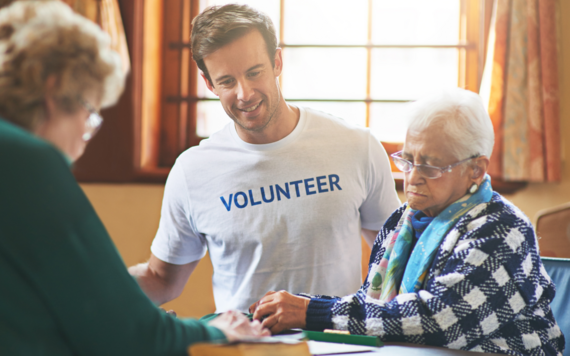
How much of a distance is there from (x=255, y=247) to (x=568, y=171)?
6.01 feet

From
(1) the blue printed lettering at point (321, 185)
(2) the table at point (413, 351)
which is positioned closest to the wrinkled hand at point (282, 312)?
(2) the table at point (413, 351)

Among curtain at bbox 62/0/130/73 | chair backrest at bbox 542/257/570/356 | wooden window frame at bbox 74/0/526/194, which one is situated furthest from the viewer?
wooden window frame at bbox 74/0/526/194

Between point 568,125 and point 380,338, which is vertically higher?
point 568,125

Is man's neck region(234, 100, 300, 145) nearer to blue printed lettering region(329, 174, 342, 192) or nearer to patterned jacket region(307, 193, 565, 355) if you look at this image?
blue printed lettering region(329, 174, 342, 192)

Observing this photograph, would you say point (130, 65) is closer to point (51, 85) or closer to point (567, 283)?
point (51, 85)

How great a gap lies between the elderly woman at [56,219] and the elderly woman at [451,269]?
1.56 ft

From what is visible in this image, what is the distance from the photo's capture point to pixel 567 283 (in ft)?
4.87

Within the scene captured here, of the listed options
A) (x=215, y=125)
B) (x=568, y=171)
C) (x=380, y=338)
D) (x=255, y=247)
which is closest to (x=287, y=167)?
(x=255, y=247)

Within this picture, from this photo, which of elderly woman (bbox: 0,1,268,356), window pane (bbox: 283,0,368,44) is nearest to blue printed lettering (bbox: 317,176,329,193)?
elderly woman (bbox: 0,1,268,356)

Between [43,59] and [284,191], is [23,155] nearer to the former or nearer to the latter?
[43,59]

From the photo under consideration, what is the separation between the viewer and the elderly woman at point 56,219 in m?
0.67

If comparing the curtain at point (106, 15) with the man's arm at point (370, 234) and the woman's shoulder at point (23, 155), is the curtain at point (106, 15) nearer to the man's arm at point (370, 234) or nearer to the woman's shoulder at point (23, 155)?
the man's arm at point (370, 234)

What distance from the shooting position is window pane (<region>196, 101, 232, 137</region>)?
10.0 ft

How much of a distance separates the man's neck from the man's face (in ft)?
0.05
